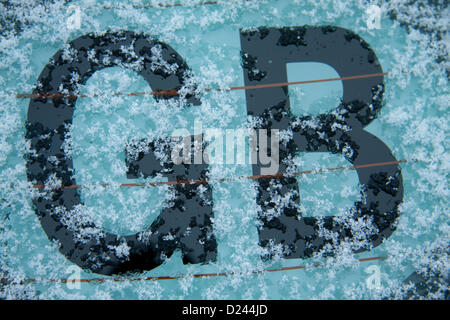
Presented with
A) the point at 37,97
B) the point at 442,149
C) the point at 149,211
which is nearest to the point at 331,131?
the point at 442,149

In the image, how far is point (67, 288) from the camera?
110 cm

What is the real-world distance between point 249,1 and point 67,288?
1.28 meters

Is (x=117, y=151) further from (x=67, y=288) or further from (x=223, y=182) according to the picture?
(x=67, y=288)

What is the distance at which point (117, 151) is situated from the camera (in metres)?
1.12

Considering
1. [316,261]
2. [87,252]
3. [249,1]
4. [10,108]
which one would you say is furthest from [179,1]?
[316,261]

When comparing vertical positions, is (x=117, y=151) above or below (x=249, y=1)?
below

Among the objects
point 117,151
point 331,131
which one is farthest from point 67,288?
point 331,131

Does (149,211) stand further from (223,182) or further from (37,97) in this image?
(37,97)

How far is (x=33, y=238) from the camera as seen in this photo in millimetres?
1113
